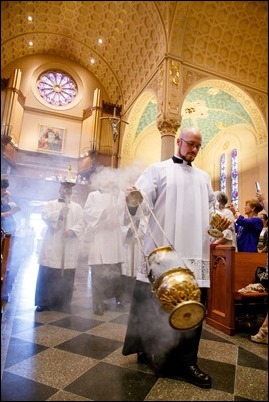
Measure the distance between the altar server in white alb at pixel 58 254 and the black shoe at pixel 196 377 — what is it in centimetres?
189

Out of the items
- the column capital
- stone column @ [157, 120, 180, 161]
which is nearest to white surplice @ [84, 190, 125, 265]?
stone column @ [157, 120, 180, 161]

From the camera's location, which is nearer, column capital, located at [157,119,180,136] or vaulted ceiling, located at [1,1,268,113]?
vaulted ceiling, located at [1,1,268,113]

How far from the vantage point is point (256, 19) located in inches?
51.6

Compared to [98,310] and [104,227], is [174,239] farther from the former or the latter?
[104,227]

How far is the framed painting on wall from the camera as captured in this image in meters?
6.13

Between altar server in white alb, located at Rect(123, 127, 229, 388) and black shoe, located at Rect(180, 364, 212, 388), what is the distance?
1.0 inches

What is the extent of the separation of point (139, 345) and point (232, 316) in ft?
4.50

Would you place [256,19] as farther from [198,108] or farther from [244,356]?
[198,108]

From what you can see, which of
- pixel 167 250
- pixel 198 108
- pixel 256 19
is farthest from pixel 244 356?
pixel 198 108

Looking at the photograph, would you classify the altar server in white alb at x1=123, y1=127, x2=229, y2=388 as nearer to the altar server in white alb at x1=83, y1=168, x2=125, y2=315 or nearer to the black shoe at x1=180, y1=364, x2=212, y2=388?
the black shoe at x1=180, y1=364, x2=212, y2=388

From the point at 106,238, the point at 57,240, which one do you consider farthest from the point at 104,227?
the point at 57,240

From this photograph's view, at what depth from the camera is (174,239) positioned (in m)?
1.79

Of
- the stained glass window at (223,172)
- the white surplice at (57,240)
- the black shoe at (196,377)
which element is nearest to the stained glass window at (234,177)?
the stained glass window at (223,172)

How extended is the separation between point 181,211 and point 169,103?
5096mm
